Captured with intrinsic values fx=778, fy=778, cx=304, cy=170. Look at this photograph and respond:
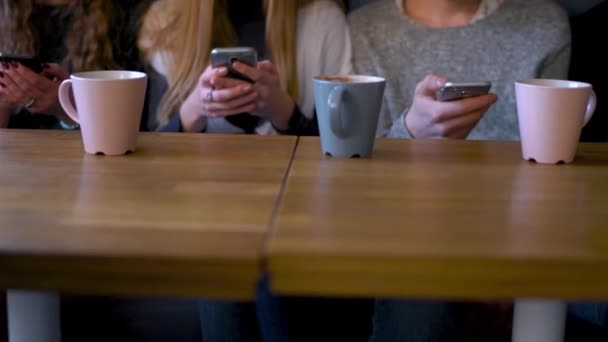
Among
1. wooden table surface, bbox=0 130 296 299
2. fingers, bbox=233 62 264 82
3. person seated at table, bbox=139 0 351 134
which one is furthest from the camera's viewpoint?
person seated at table, bbox=139 0 351 134

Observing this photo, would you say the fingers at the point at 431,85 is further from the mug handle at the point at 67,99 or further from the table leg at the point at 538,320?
the mug handle at the point at 67,99

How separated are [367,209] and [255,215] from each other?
0.10 m

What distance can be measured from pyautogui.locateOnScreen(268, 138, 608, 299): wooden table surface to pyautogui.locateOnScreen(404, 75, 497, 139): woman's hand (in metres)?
0.15

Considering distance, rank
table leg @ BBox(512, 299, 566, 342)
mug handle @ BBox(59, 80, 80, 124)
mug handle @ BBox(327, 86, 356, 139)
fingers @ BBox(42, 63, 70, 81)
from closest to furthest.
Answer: table leg @ BBox(512, 299, 566, 342) < mug handle @ BBox(327, 86, 356, 139) < mug handle @ BBox(59, 80, 80, 124) < fingers @ BBox(42, 63, 70, 81)

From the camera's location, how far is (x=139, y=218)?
65cm

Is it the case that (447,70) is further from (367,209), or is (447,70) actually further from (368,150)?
(367,209)

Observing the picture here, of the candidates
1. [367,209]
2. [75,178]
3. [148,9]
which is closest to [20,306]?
[75,178]

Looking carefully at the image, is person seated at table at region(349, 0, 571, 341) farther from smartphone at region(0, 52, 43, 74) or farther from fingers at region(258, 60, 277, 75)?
smartphone at region(0, 52, 43, 74)

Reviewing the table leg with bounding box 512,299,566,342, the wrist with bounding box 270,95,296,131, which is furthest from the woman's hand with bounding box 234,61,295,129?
the table leg with bounding box 512,299,566,342

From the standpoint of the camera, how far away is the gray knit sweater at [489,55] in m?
1.48

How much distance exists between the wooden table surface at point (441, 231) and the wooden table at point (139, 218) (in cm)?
3

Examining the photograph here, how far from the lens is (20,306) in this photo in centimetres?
83

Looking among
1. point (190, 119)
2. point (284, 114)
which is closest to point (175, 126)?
point (190, 119)

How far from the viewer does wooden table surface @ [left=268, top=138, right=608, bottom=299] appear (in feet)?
1.84
